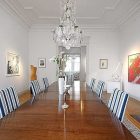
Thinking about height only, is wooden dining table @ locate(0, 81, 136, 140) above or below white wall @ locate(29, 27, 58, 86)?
below

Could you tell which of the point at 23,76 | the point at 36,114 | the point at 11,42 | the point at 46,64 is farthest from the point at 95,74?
the point at 36,114

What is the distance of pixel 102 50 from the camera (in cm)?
1016

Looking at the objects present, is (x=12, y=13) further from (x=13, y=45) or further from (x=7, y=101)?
(x=7, y=101)

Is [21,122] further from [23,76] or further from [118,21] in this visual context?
[118,21]

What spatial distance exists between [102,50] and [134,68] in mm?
2760

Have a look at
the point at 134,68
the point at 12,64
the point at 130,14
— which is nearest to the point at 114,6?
the point at 130,14

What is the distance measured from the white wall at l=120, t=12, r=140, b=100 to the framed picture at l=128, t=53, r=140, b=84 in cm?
17

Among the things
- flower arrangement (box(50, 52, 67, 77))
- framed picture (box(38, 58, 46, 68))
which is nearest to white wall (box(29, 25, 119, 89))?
framed picture (box(38, 58, 46, 68))

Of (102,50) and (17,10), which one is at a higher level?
(17,10)

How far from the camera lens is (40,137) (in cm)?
139

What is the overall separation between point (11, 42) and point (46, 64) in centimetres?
296

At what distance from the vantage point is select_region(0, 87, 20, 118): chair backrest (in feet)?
8.07

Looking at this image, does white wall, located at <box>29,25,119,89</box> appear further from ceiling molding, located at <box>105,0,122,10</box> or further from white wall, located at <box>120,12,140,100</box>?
ceiling molding, located at <box>105,0,122,10</box>

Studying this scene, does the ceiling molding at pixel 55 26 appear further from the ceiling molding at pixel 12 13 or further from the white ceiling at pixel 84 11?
the ceiling molding at pixel 12 13
